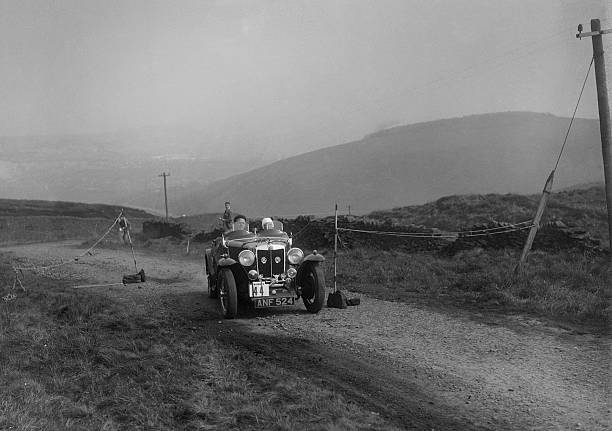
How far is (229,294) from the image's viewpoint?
9.70 meters

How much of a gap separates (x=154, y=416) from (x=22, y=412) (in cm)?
127

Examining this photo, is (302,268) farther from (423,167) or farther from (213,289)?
(423,167)

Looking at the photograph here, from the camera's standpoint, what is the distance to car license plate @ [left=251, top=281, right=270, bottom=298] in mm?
9922

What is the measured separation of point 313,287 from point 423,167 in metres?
106

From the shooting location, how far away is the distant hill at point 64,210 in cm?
7950

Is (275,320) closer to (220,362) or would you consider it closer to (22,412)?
(220,362)

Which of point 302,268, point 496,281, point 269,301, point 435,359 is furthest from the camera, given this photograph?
point 496,281

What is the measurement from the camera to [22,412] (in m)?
5.25

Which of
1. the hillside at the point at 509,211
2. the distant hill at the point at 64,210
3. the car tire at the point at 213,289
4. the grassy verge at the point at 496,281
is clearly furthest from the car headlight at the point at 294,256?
the distant hill at the point at 64,210

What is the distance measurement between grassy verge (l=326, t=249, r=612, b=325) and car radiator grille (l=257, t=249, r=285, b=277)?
115 inches

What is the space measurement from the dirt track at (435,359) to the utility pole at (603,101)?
4.18 m

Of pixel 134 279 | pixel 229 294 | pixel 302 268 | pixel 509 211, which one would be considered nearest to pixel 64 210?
pixel 509 211

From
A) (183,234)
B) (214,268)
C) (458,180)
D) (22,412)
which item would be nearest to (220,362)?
(22,412)

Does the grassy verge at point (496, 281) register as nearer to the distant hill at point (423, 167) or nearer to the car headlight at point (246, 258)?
the car headlight at point (246, 258)
